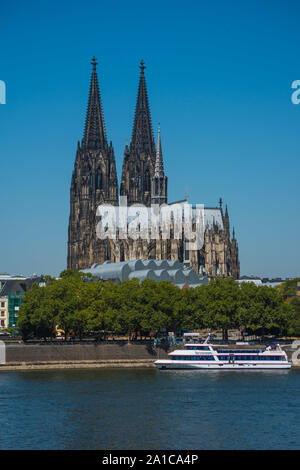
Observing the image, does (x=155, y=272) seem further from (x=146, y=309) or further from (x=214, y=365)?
(x=214, y=365)

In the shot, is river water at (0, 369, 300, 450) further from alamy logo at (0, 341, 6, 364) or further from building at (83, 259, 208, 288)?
building at (83, 259, 208, 288)

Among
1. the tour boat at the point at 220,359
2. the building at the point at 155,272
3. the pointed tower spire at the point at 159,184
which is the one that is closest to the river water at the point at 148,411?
the tour boat at the point at 220,359

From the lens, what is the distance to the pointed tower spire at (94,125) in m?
161

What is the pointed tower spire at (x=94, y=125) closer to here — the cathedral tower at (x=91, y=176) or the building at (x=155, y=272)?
the cathedral tower at (x=91, y=176)

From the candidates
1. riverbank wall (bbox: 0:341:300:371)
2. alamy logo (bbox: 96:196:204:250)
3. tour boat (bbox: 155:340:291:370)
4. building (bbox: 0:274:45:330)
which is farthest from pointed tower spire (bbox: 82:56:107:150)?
tour boat (bbox: 155:340:291:370)

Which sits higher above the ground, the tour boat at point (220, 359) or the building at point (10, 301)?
the building at point (10, 301)

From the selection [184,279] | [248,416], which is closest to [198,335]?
[184,279]

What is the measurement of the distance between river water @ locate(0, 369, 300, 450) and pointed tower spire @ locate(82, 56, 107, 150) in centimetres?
9142

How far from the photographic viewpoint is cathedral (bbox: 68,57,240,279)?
143375 mm

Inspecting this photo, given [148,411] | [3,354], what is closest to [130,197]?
[3,354]

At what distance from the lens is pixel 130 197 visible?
166m

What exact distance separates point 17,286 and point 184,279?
24130 millimetres
